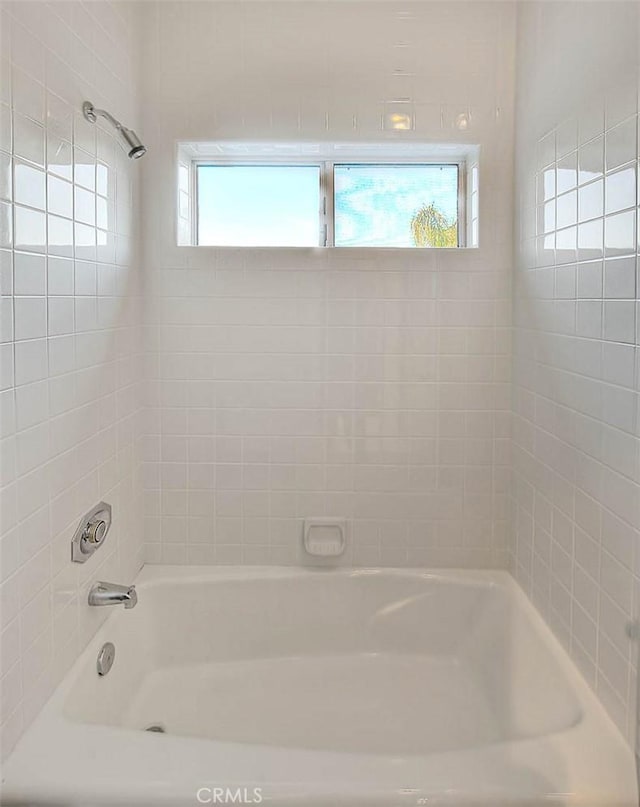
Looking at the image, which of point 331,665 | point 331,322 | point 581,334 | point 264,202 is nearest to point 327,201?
point 264,202

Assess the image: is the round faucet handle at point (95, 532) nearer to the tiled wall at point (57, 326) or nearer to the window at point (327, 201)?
the tiled wall at point (57, 326)

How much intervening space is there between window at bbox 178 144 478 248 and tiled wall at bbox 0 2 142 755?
0.42 metres

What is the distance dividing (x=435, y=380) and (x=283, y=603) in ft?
3.07

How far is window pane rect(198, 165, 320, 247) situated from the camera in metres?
2.69

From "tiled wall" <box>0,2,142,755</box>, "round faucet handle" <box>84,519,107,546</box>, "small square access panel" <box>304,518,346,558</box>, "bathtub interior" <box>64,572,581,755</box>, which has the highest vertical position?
"tiled wall" <box>0,2,142,755</box>

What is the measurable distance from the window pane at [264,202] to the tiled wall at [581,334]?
2.48 feet

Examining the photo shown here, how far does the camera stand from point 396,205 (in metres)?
2.68

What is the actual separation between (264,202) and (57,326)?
119 cm

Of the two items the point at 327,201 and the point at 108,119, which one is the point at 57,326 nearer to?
the point at 108,119

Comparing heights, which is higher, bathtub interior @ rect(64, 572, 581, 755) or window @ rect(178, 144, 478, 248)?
window @ rect(178, 144, 478, 248)

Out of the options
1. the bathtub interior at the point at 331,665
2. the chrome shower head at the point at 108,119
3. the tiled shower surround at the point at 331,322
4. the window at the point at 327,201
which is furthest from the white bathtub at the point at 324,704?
the chrome shower head at the point at 108,119

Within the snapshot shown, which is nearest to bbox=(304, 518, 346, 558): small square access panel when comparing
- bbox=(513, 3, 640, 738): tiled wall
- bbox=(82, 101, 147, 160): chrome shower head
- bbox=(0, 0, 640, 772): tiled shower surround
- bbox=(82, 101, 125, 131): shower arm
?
bbox=(0, 0, 640, 772): tiled shower surround

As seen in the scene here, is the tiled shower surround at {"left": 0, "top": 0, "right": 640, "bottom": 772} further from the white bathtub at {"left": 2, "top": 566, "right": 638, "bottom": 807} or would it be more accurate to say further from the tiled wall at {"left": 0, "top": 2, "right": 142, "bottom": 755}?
the white bathtub at {"left": 2, "top": 566, "right": 638, "bottom": 807}

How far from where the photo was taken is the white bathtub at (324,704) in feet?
4.70
